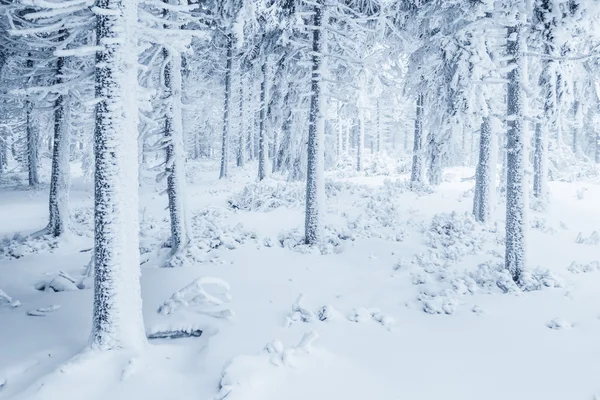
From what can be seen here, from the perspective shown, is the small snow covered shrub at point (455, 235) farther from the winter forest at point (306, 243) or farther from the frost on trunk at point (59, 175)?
the frost on trunk at point (59, 175)

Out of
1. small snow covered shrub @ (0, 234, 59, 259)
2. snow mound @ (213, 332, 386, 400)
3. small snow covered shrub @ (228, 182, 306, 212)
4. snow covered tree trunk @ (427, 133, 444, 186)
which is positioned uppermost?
snow covered tree trunk @ (427, 133, 444, 186)

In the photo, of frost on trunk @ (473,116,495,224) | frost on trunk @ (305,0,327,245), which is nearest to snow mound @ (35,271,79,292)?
frost on trunk @ (305,0,327,245)

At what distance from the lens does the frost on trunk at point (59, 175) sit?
12.6m

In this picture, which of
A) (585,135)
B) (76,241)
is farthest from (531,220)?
(585,135)

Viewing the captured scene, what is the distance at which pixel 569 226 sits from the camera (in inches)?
527

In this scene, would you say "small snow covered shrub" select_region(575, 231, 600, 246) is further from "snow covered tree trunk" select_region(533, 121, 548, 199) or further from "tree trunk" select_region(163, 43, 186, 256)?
"tree trunk" select_region(163, 43, 186, 256)

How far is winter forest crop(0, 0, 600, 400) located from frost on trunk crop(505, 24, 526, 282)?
44 millimetres

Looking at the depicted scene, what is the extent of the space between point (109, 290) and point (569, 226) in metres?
14.3

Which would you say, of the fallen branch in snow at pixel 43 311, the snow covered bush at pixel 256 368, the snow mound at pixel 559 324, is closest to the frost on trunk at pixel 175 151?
the fallen branch in snow at pixel 43 311

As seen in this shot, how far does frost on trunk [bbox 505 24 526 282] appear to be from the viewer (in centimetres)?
845

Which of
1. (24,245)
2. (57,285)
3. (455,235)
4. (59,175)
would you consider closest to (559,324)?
(455,235)

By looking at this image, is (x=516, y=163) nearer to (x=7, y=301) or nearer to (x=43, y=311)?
(x=43, y=311)

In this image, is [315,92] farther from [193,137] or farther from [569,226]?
[193,137]

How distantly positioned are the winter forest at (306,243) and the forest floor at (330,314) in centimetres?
4
